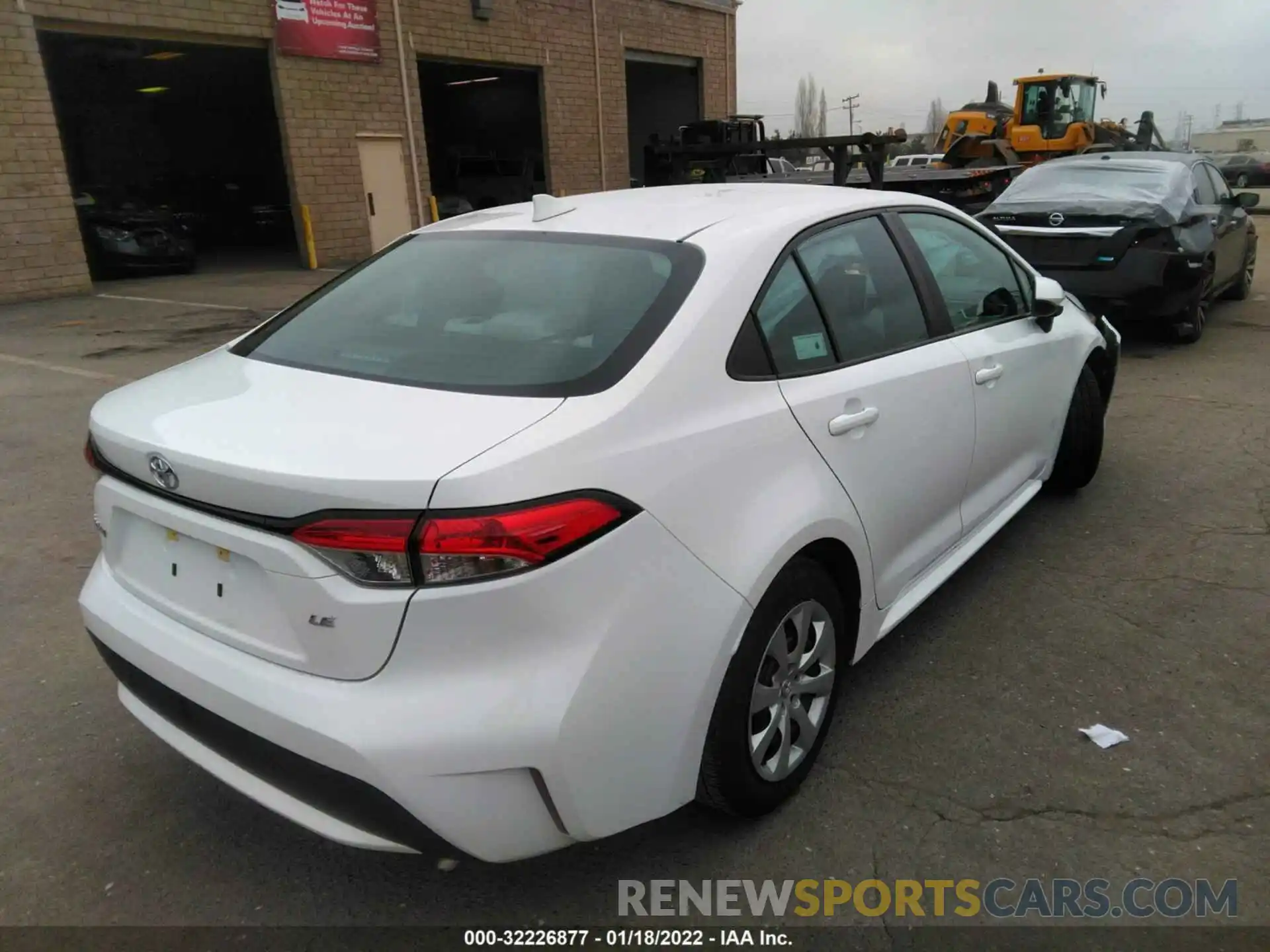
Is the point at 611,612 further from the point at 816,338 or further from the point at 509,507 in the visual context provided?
the point at 816,338

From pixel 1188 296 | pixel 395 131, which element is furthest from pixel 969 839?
pixel 395 131

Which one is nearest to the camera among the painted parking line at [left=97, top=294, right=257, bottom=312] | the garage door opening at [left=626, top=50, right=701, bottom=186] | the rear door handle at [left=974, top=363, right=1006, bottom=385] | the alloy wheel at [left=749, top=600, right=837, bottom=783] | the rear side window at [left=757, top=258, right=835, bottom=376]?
the alloy wheel at [left=749, top=600, right=837, bottom=783]

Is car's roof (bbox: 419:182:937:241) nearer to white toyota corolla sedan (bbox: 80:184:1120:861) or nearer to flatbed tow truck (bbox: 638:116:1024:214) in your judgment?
white toyota corolla sedan (bbox: 80:184:1120:861)

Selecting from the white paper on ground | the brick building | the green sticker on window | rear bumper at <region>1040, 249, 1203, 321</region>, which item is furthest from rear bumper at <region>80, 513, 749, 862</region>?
the brick building

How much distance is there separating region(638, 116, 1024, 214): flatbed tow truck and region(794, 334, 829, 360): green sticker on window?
8.72 meters

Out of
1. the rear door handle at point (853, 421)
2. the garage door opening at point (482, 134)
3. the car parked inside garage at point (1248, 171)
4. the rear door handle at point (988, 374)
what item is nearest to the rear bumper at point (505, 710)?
the rear door handle at point (853, 421)

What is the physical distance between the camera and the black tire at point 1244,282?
10289mm

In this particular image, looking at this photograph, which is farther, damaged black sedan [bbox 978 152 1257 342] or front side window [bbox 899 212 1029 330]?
damaged black sedan [bbox 978 152 1257 342]

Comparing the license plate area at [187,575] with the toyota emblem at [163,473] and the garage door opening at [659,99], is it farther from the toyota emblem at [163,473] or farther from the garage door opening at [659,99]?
the garage door opening at [659,99]

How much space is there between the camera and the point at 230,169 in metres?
26.6

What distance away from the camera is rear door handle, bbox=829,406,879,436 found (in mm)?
2611

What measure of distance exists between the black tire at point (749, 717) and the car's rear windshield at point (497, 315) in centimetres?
70

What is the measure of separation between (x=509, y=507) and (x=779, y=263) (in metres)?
1.25

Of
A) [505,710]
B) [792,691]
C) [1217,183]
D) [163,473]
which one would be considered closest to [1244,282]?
[1217,183]
